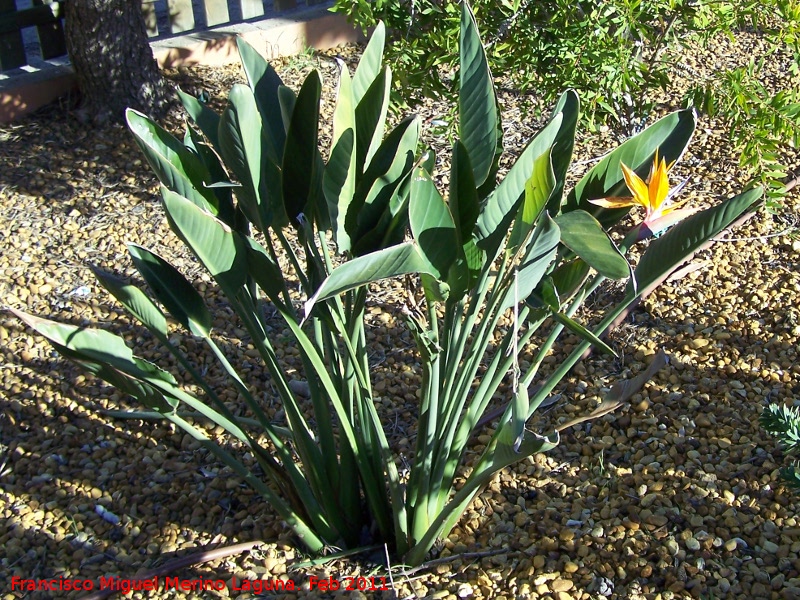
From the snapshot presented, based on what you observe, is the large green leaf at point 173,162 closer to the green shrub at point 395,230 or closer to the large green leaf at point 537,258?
the green shrub at point 395,230

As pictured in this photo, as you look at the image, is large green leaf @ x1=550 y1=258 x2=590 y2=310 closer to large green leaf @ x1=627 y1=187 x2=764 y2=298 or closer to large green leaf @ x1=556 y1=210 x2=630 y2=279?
large green leaf @ x1=627 y1=187 x2=764 y2=298

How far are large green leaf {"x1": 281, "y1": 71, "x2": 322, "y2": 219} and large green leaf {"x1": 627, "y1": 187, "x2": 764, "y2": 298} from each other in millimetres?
636

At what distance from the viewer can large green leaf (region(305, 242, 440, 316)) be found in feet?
4.07

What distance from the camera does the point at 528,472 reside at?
244cm

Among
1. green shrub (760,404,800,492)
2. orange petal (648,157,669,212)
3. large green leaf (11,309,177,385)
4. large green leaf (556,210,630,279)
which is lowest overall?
green shrub (760,404,800,492)

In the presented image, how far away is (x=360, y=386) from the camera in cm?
182

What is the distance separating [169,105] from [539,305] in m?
3.31

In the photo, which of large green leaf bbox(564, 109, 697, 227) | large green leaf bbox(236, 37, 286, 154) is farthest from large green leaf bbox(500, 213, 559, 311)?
large green leaf bbox(236, 37, 286, 154)

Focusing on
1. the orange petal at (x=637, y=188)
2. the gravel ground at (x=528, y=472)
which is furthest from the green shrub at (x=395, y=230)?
the gravel ground at (x=528, y=472)

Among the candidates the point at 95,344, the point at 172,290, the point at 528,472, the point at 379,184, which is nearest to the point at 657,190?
the point at 379,184

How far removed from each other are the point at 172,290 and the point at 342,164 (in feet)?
1.61

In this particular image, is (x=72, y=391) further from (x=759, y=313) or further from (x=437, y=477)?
(x=759, y=313)

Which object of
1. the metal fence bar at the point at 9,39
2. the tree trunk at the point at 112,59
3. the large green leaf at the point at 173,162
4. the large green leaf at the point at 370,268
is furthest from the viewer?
the metal fence bar at the point at 9,39

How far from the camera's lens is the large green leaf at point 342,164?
1.51m
